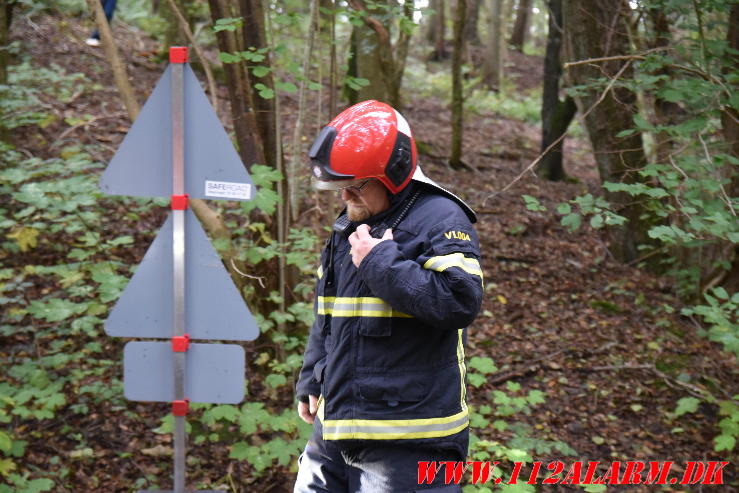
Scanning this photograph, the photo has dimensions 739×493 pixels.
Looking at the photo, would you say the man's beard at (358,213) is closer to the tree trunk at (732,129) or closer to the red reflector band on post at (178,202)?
the red reflector band on post at (178,202)

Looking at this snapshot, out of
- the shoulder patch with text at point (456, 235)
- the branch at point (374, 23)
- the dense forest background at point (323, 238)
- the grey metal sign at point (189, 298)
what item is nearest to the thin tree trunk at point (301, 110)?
the dense forest background at point (323, 238)

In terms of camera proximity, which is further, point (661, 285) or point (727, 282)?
point (661, 285)

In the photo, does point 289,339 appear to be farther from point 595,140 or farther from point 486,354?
point 595,140

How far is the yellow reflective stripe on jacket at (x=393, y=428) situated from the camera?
2234mm

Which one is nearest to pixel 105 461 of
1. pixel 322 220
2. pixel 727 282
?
pixel 322 220

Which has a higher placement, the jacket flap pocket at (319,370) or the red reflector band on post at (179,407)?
the jacket flap pocket at (319,370)

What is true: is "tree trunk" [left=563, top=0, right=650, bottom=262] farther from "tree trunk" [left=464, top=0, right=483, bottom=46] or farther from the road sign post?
"tree trunk" [left=464, top=0, right=483, bottom=46]

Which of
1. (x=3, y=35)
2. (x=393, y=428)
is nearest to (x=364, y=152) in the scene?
(x=393, y=428)

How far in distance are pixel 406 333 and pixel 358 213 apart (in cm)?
50

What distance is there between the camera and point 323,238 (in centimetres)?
661

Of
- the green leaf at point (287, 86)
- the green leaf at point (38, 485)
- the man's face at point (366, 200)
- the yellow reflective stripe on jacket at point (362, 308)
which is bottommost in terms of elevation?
the green leaf at point (38, 485)

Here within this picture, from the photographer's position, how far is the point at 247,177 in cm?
310

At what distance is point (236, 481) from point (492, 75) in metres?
16.5

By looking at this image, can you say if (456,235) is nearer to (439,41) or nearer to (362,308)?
(362,308)
